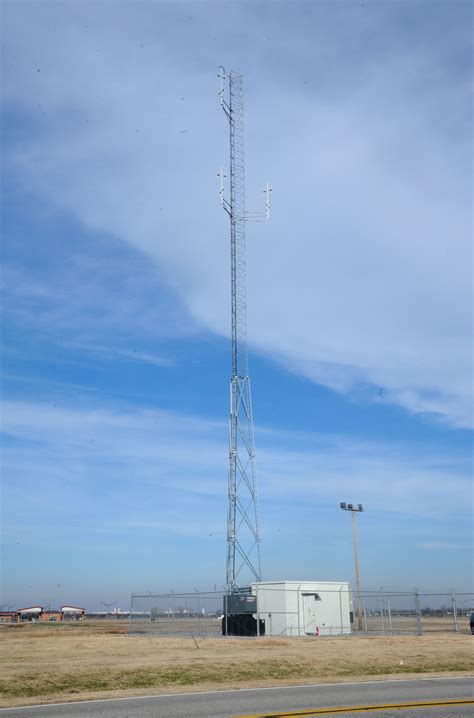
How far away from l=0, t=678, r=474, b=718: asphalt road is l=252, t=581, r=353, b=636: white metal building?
2065 centimetres

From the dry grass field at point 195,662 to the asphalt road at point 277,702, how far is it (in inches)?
49.3

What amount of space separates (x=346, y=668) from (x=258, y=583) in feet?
58.6

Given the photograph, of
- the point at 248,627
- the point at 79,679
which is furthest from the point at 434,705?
the point at 248,627

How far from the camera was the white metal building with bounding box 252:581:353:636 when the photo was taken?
3581 cm

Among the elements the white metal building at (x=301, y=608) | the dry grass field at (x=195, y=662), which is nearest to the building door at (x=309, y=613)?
the white metal building at (x=301, y=608)

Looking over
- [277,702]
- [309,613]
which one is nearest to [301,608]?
[309,613]

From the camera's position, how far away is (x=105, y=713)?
1204cm

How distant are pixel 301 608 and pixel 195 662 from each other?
53.5ft

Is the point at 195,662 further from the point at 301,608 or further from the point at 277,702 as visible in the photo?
the point at 301,608

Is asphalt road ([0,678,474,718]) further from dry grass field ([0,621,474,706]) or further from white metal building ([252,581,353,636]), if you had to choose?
white metal building ([252,581,353,636])

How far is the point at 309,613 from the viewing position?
1431 inches

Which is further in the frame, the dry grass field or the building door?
the building door

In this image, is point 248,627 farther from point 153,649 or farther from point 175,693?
point 175,693

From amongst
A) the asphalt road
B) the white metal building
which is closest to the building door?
the white metal building
